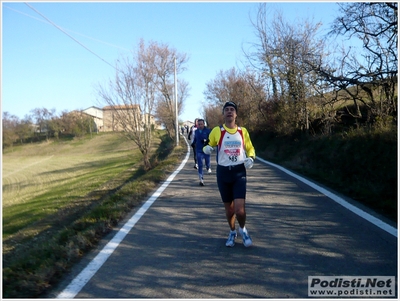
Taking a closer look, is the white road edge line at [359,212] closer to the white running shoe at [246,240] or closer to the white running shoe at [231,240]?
the white running shoe at [246,240]

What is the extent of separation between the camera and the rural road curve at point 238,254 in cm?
414

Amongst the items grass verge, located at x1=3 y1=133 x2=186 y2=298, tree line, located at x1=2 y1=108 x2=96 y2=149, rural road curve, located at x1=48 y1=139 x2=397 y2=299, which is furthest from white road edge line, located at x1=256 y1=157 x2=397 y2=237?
tree line, located at x1=2 y1=108 x2=96 y2=149

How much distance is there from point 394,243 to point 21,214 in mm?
14239

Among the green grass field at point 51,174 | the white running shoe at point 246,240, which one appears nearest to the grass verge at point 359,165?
the white running shoe at point 246,240

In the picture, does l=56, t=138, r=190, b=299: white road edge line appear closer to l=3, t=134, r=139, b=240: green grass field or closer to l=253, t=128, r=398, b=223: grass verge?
A: l=253, t=128, r=398, b=223: grass verge

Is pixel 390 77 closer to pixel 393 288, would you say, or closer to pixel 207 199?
pixel 207 199

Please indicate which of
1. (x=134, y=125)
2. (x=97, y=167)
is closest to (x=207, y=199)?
(x=134, y=125)

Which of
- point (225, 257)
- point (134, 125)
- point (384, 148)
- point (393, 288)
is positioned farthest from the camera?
point (134, 125)

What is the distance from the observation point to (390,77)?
1359 centimetres

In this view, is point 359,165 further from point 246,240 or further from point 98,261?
point 98,261

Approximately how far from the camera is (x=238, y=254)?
5.12 metres

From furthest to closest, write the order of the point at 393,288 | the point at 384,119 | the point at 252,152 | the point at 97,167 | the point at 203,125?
the point at 97,167, the point at 384,119, the point at 203,125, the point at 252,152, the point at 393,288

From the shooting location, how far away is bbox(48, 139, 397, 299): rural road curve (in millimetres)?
4145

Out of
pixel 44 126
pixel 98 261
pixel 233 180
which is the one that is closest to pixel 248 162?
pixel 233 180
